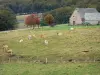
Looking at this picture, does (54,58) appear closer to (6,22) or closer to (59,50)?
(59,50)

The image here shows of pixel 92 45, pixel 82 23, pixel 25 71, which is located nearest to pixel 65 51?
pixel 92 45

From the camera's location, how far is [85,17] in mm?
→ 89250

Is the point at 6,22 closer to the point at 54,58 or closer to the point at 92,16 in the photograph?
the point at 92,16

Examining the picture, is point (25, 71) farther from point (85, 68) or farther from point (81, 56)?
point (81, 56)

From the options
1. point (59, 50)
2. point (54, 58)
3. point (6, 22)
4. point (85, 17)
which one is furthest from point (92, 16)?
point (54, 58)

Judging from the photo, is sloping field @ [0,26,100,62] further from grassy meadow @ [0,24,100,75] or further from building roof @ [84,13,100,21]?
building roof @ [84,13,100,21]

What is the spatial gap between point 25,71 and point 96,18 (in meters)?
64.8

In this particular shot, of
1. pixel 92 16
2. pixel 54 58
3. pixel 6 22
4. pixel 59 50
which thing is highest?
pixel 92 16

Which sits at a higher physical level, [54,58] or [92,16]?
[92,16]

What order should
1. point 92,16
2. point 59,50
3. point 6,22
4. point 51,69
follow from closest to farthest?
point 51,69, point 59,50, point 6,22, point 92,16

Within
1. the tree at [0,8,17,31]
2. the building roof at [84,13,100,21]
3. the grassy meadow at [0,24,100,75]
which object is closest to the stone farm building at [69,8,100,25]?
the building roof at [84,13,100,21]

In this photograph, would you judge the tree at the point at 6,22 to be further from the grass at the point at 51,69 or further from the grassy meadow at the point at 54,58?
the grass at the point at 51,69

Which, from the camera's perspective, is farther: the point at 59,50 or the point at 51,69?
the point at 59,50


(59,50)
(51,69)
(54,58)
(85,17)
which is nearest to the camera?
(51,69)
